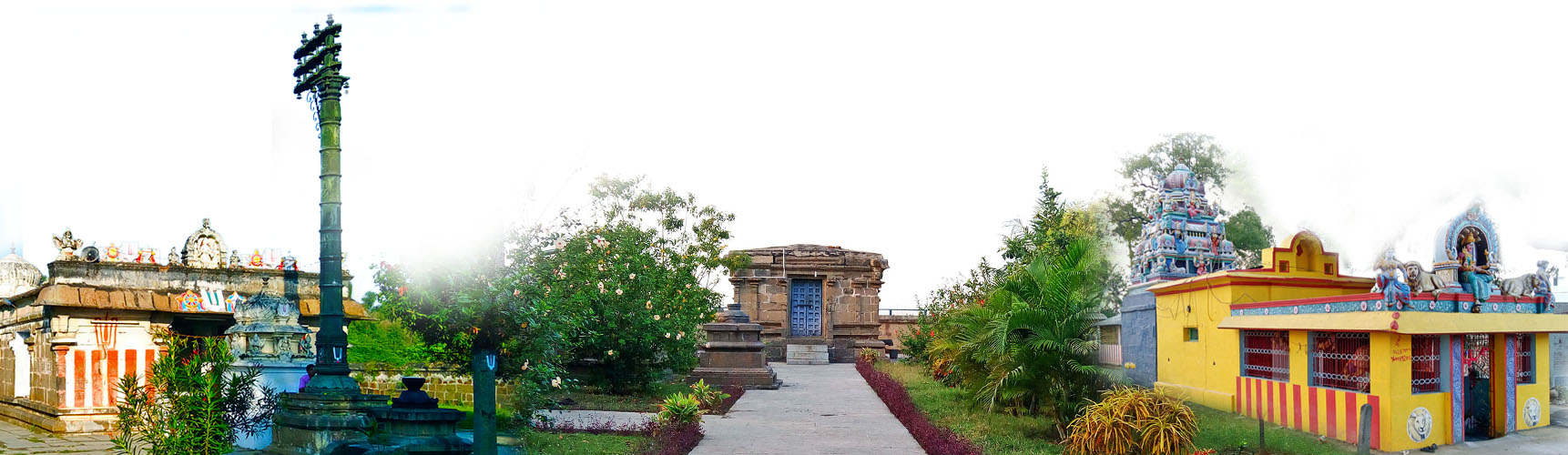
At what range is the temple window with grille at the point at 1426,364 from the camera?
9703 millimetres

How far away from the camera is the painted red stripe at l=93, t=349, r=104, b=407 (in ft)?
46.4

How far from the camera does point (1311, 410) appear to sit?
10516 mm

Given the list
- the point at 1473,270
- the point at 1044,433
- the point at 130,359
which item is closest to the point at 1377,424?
the point at 1473,270

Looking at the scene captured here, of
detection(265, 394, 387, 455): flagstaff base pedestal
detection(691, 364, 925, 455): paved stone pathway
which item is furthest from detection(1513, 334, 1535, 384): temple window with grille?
detection(265, 394, 387, 455): flagstaff base pedestal

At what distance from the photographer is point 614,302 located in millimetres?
16141

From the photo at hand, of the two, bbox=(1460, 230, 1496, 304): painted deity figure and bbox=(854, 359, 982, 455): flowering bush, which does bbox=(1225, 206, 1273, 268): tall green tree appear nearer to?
bbox=(854, 359, 982, 455): flowering bush

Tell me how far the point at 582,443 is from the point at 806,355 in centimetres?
1895

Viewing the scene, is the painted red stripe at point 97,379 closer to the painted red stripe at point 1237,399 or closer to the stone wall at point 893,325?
the painted red stripe at point 1237,399

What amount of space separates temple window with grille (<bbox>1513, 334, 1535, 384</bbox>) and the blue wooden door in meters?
21.1

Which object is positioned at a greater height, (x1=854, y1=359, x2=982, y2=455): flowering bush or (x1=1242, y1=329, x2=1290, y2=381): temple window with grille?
(x1=1242, y1=329, x2=1290, y2=381): temple window with grille

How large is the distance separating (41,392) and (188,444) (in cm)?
815

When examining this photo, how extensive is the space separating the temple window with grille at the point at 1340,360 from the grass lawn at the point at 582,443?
6781 millimetres

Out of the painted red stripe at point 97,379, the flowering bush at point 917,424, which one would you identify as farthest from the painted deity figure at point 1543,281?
the painted red stripe at point 97,379

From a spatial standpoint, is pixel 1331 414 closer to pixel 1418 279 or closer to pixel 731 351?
pixel 1418 279
